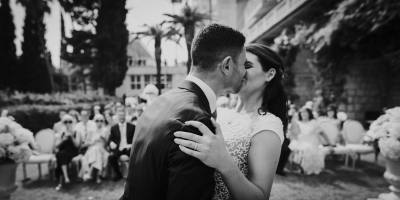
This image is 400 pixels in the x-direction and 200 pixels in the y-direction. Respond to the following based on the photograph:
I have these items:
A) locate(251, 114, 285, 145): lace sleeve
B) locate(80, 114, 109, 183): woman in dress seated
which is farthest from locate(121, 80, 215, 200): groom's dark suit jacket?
locate(80, 114, 109, 183): woman in dress seated

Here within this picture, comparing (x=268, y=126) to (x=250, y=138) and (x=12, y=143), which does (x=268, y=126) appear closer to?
(x=250, y=138)

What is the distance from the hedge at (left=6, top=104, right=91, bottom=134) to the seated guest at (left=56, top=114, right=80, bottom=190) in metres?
4.52

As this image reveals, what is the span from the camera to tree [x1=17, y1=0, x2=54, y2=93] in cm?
2350

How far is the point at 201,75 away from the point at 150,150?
0.51m

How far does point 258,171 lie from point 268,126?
33 cm

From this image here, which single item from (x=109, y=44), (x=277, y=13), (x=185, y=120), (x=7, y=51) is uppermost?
(x=109, y=44)

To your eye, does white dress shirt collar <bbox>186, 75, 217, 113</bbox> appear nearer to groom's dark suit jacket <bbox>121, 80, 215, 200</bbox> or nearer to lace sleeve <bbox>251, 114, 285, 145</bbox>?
groom's dark suit jacket <bbox>121, 80, 215, 200</bbox>

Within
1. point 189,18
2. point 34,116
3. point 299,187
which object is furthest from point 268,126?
point 189,18

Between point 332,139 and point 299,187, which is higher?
point 332,139

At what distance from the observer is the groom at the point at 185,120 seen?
38.2 inches

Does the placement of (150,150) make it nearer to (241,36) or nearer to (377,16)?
(241,36)

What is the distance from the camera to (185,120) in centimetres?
106

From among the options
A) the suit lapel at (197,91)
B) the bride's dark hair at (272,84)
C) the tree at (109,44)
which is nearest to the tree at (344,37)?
the bride's dark hair at (272,84)

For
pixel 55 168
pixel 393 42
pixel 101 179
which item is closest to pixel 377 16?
pixel 393 42
